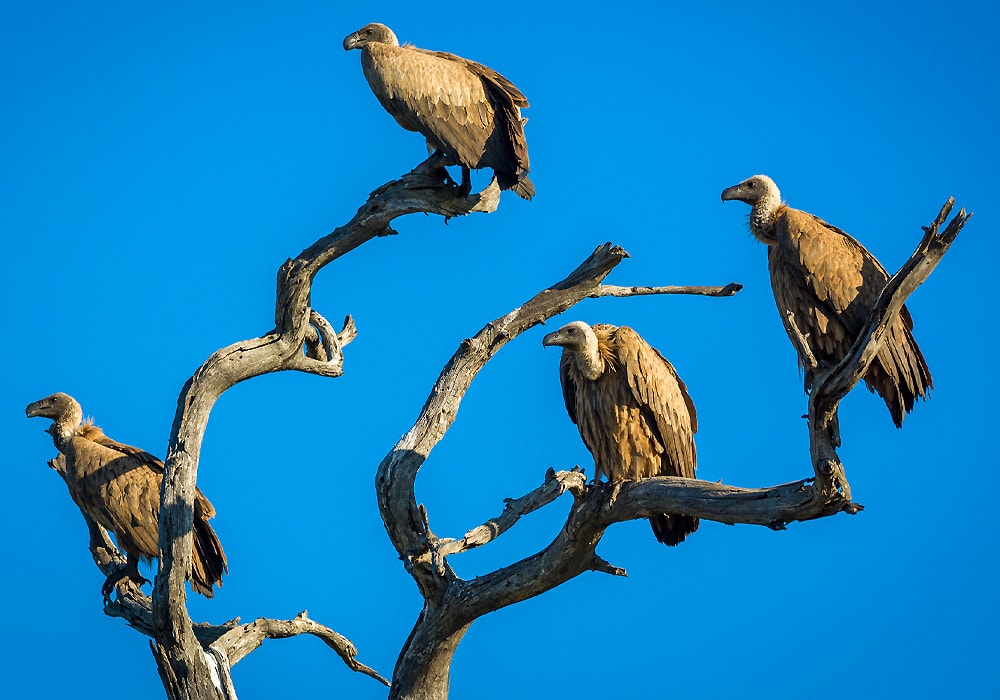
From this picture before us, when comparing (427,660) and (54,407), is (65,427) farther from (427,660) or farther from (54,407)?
(427,660)

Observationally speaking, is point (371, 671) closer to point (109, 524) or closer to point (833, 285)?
point (109, 524)

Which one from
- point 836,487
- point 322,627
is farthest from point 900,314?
point 322,627

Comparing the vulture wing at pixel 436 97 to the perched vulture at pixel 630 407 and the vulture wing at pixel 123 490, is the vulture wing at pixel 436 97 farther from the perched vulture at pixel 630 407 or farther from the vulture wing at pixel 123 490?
the vulture wing at pixel 123 490

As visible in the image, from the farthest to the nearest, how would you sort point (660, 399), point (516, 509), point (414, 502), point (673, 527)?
point (660, 399) → point (673, 527) → point (414, 502) → point (516, 509)

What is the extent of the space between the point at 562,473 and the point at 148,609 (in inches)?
129

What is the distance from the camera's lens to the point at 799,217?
7688 millimetres

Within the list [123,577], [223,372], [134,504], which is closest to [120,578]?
[123,577]

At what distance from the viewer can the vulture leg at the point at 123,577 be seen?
9156mm

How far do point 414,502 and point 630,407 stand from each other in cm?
143

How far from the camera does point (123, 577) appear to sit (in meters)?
9.22

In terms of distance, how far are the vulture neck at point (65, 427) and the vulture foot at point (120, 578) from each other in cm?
138

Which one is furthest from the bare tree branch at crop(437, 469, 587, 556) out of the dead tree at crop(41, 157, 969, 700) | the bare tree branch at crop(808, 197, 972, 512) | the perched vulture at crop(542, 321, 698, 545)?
the bare tree branch at crop(808, 197, 972, 512)

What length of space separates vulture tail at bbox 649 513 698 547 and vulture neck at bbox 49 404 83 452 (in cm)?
464

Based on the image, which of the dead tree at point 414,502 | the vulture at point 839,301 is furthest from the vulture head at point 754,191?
the dead tree at point 414,502
